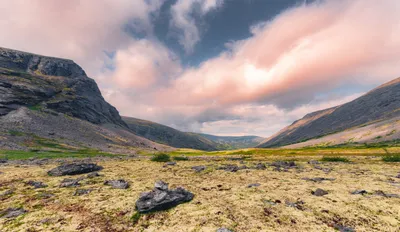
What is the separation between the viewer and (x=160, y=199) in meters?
14.8

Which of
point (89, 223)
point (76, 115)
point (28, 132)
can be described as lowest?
point (89, 223)

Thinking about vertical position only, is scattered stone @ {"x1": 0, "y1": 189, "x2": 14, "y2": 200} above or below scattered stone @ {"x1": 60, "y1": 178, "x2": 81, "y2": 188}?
below

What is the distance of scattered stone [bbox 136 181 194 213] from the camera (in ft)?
46.7

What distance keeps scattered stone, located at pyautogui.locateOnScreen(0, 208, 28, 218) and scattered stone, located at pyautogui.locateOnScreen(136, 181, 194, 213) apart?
882 cm

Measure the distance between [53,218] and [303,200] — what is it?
20.3 metres

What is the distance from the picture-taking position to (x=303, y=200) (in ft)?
52.9

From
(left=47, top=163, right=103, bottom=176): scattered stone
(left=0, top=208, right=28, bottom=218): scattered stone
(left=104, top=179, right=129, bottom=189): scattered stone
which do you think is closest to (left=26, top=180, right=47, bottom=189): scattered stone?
(left=47, top=163, right=103, bottom=176): scattered stone

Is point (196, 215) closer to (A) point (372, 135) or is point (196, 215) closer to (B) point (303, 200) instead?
(B) point (303, 200)

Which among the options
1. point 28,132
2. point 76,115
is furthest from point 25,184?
point 76,115

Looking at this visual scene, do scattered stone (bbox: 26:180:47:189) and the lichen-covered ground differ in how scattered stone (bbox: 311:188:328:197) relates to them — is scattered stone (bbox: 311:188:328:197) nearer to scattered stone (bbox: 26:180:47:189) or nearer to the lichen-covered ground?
the lichen-covered ground

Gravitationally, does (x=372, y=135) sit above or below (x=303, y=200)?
above

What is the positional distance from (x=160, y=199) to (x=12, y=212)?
11.4 meters

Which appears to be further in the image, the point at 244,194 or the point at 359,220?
the point at 244,194

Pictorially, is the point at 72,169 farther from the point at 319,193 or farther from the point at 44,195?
the point at 319,193
